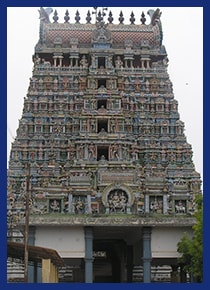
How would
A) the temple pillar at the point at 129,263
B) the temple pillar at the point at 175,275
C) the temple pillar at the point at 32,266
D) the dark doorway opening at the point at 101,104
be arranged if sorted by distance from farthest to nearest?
the dark doorway opening at the point at 101,104, the temple pillar at the point at 175,275, the temple pillar at the point at 129,263, the temple pillar at the point at 32,266

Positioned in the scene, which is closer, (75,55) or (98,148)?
(98,148)

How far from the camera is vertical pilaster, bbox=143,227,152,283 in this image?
3291cm

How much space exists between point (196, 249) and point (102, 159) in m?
10.5

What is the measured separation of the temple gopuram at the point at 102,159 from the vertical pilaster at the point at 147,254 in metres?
0.05

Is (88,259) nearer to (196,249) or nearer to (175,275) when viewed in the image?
(196,249)

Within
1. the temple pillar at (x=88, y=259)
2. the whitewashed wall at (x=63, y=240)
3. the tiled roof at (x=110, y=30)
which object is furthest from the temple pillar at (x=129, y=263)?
the tiled roof at (x=110, y=30)

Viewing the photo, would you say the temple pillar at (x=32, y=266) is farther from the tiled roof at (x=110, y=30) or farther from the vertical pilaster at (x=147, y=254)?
the tiled roof at (x=110, y=30)

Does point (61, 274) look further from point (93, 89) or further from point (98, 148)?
point (93, 89)

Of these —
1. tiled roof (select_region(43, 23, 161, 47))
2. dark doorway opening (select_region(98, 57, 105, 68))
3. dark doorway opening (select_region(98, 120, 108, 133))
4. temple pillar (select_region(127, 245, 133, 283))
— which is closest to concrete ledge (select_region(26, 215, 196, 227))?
temple pillar (select_region(127, 245, 133, 283))

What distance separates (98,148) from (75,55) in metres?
8.63

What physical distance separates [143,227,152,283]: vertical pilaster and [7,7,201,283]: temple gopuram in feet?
0.18

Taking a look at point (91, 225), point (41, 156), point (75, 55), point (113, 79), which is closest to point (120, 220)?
point (91, 225)

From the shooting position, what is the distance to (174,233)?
33781 mm

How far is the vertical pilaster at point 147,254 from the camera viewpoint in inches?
1296
